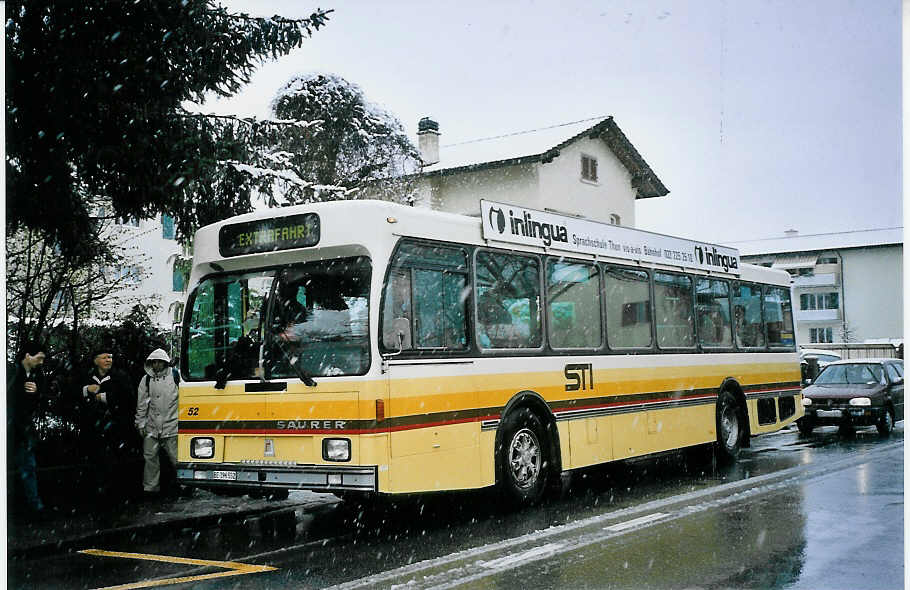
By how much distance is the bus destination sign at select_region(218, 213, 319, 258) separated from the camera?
889 cm

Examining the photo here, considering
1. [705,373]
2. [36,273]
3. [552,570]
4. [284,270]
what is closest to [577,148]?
[705,373]

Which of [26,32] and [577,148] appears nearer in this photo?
[26,32]

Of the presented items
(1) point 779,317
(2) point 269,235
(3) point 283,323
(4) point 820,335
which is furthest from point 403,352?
(4) point 820,335

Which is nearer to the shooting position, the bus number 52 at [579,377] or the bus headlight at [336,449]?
the bus headlight at [336,449]

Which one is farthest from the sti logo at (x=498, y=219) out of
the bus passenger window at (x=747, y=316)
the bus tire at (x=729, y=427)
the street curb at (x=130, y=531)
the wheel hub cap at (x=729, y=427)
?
the bus passenger window at (x=747, y=316)

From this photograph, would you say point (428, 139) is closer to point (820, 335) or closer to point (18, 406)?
point (18, 406)

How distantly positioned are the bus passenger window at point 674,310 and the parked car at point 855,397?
6449 mm

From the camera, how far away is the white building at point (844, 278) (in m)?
68.2

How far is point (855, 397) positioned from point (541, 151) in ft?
50.3

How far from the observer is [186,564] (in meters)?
7.66

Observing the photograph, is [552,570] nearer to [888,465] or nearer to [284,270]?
[284,270]

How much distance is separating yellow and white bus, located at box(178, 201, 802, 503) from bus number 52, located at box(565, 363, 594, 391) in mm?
27

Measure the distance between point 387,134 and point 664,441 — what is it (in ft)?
50.6

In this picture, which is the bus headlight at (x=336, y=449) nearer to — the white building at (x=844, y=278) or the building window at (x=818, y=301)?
the white building at (x=844, y=278)
